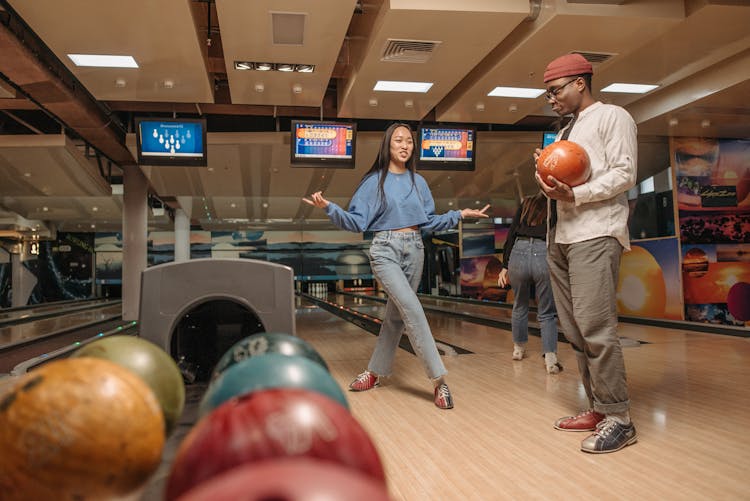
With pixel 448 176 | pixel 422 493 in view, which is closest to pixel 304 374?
pixel 422 493

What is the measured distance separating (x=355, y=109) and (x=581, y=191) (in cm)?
444

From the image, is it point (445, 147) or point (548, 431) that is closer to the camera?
point (548, 431)

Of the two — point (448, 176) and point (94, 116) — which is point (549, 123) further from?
point (94, 116)

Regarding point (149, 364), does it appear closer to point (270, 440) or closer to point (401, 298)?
point (270, 440)

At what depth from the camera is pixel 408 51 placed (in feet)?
14.5

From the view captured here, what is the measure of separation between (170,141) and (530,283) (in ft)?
13.2

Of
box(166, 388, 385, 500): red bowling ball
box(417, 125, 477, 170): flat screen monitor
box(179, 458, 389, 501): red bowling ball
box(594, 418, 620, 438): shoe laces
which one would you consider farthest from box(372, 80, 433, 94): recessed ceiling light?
box(179, 458, 389, 501): red bowling ball

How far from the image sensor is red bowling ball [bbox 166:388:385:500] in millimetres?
639

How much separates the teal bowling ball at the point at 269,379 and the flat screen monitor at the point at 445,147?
212 inches

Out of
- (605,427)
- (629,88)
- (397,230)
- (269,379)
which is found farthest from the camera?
(629,88)

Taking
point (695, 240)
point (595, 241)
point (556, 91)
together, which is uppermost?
point (556, 91)

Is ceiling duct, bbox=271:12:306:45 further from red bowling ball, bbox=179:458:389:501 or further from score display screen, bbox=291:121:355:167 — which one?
red bowling ball, bbox=179:458:389:501

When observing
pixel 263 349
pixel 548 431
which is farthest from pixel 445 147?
pixel 263 349

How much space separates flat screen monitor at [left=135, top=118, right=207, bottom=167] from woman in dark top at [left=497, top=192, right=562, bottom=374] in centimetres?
358
